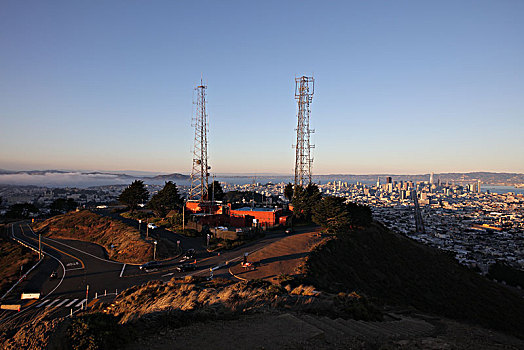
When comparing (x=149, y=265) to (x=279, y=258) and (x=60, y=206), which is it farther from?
(x=60, y=206)

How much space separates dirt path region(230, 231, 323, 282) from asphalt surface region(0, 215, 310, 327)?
1624 mm

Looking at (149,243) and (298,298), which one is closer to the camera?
(298,298)

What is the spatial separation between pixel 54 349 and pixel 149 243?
976 inches

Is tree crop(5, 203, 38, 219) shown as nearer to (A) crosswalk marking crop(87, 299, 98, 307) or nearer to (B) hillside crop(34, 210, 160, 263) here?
(B) hillside crop(34, 210, 160, 263)

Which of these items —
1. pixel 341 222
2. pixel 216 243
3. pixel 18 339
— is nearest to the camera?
pixel 18 339

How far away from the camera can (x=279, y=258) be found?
29.5 m

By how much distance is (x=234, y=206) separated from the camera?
2144 inches

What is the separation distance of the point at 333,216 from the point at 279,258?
43.2 feet

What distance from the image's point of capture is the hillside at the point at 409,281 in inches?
1020

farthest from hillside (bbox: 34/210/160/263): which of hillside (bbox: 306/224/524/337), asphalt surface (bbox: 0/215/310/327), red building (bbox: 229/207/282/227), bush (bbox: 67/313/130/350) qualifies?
bush (bbox: 67/313/130/350)

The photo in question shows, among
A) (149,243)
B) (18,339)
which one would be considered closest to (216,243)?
(149,243)

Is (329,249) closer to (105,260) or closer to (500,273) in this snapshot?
(105,260)

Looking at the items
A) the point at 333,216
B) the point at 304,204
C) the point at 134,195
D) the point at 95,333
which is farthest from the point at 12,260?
the point at 304,204

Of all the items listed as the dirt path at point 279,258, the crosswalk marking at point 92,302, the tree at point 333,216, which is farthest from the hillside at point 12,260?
the tree at point 333,216
